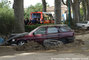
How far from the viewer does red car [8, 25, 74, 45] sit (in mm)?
12031

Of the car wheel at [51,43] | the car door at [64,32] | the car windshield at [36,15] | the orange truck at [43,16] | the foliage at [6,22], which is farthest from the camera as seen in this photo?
the car windshield at [36,15]

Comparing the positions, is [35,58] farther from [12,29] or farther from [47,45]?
[12,29]

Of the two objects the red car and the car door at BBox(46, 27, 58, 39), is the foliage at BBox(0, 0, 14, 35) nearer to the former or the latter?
the red car

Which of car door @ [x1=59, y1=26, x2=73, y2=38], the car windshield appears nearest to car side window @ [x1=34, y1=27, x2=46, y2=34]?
car door @ [x1=59, y1=26, x2=73, y2=38]

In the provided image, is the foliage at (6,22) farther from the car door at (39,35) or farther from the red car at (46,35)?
the car door at (39,35)

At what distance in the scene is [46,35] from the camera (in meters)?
12.1

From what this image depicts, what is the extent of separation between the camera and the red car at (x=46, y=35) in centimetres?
1203

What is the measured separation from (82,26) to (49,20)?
532cm

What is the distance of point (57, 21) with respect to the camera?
19.5 metres

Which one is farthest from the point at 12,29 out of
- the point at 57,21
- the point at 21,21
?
the point at 57,21

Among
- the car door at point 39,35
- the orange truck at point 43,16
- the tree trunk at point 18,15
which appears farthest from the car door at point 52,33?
the orange truck at point 43,16

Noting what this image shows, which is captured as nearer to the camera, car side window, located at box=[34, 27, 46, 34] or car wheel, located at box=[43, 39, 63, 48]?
car wheel, located at box=[43, 39, 63, 48]

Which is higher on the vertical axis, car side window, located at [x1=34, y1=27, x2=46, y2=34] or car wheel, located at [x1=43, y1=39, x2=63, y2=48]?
car side window, located at [x1=34, y1=27, x2=46, y2=34]

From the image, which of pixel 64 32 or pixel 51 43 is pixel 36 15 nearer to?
pixel 64 32
